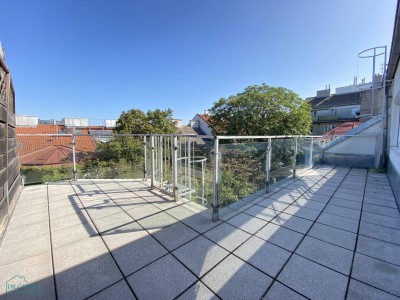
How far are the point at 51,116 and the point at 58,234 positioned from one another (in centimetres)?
2919

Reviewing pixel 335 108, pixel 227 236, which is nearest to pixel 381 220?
pixel 227 236

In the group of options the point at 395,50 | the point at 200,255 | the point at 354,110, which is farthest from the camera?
the point at 354,110

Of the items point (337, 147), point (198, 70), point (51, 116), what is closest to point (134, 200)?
point (337, 147)

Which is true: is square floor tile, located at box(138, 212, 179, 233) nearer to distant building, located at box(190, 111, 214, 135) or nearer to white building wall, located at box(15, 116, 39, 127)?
distant building, located at box(190, 111, 214, 135)

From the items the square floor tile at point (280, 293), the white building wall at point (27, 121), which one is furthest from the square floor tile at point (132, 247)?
the white building wall at point (27, 121)

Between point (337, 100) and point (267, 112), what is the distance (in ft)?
60.5

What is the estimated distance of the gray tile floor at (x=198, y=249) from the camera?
4.51ft

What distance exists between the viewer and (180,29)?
670 centimetres

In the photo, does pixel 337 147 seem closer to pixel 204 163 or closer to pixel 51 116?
pixel 204 163

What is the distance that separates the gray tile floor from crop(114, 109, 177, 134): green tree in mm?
10451

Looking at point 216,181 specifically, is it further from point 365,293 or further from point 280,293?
point 365,293

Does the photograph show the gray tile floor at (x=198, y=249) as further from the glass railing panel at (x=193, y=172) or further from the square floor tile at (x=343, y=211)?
the glass railing panel at (x=193, y=172)
